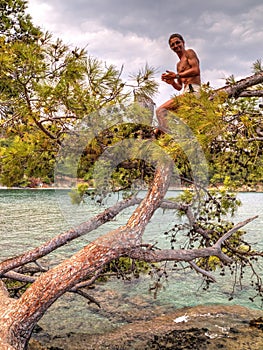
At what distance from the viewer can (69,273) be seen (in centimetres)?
429

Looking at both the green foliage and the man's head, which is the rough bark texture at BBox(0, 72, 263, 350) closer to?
the man's head

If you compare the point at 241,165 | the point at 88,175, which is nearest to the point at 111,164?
the point at 88,175

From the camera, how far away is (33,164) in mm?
5500

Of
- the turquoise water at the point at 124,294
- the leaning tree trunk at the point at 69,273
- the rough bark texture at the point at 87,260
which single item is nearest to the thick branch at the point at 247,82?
the rough bark texture at the point at 87,260

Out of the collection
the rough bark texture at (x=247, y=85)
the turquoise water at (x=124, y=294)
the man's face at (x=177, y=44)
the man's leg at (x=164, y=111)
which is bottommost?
the turquoise water at (x=124, y=294)

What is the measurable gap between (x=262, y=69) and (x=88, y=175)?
2.23 m

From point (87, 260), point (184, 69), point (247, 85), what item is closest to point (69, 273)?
point (87, 260)

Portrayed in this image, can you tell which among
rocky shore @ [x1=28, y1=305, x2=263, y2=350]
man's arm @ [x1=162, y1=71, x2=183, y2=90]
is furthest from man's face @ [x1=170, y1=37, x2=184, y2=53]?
rocky shore @ [x1=28, y1=305, x2=263, y2=350]

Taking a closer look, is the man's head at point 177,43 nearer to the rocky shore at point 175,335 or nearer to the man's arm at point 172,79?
the man's arm at point 172,79

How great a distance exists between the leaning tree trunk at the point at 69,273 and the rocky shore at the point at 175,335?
1.29 metres

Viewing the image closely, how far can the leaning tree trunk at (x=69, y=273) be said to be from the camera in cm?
404

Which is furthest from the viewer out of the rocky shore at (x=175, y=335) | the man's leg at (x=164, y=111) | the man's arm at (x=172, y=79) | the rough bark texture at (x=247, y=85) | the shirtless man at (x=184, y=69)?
the rocky shore at (x=175, y=335)

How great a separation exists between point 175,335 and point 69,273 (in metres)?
2.55

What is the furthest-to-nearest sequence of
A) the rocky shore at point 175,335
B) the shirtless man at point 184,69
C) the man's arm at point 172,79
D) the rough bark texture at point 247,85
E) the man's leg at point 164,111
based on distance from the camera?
the rocky shore at point 175,335, the man's arm at point 172,79, the shirtless man at point 184,69, the rough bark texture at point 247,85, the man's leg at point 164,111
